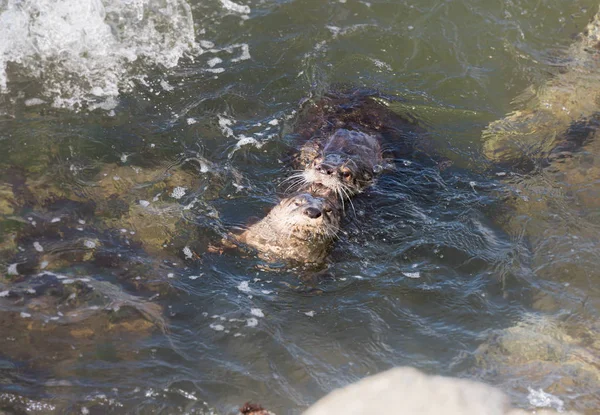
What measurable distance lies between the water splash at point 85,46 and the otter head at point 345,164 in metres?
2.43

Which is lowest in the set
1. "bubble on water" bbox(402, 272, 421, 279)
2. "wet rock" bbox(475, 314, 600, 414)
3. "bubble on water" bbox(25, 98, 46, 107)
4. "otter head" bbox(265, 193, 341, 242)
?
"wet rock" bbox(475, 314, 600, 414)

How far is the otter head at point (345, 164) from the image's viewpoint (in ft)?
22.0

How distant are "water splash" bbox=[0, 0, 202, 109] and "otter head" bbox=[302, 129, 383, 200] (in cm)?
243

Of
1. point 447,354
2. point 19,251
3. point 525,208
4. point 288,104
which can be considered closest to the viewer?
point 447,354

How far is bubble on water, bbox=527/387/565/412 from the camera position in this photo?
4777 mm

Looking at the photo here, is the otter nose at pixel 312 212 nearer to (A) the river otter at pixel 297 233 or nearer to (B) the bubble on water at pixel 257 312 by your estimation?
(A) the river otter at pixel 297 233

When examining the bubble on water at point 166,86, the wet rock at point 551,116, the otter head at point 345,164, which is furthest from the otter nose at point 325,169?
the bubble on water at point 166,86

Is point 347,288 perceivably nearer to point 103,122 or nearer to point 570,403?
point 570,403

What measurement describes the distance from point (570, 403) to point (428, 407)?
41.7 inches

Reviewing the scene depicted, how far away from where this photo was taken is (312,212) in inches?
237

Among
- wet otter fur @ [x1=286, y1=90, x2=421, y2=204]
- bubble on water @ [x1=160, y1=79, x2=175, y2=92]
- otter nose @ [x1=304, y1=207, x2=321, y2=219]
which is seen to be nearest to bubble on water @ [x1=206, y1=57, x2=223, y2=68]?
bubble on water @ [x1=160, y1=79, x2=175, y2=92]

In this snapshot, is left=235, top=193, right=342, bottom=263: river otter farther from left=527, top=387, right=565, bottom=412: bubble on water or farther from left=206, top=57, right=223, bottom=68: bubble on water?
left=206, top=57, right=223, bottom=68: bubble on water

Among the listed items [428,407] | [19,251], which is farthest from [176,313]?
[428,407]

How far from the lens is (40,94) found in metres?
7.36
